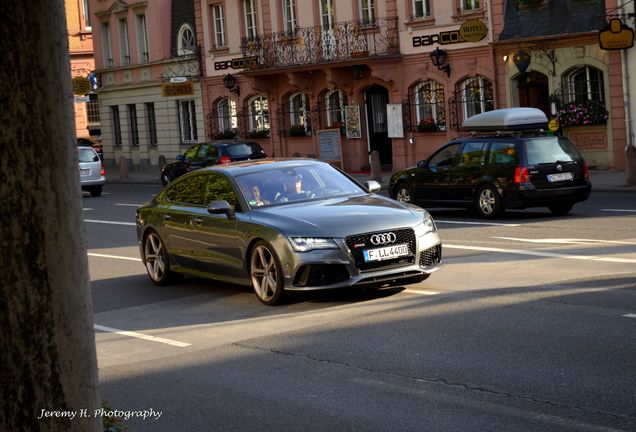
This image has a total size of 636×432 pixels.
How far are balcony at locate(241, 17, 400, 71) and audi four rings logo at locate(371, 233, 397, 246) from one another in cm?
2775

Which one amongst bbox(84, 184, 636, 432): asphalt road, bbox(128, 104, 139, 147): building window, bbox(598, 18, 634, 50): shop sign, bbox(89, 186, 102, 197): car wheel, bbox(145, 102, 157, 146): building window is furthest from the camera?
bbox(128, 104, 139, 147): building window

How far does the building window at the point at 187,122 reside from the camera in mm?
52125

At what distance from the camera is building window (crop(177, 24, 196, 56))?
170ft

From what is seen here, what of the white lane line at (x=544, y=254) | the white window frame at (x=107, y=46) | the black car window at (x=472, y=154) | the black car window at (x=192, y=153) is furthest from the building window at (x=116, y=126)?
the white lane line at (x=544, y=254)

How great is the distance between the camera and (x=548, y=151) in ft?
71.3

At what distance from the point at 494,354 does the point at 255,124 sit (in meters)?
39.3

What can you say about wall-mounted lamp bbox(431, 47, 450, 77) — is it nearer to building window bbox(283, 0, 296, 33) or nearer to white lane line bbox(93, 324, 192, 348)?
building window bbox(283, 0, 296, 33)

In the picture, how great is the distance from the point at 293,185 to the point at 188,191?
157cm

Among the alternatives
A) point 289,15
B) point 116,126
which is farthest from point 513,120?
point 116,126

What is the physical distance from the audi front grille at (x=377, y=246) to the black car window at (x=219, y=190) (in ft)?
6.14

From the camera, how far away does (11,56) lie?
166 inches

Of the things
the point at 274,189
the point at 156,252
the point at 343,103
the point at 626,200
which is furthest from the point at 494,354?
the point at 343,103

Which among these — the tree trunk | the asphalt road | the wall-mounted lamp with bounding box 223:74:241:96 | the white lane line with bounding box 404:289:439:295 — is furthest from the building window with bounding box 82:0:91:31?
the tree trunk

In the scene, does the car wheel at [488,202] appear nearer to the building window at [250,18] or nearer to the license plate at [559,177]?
the license plate at [559,177]
